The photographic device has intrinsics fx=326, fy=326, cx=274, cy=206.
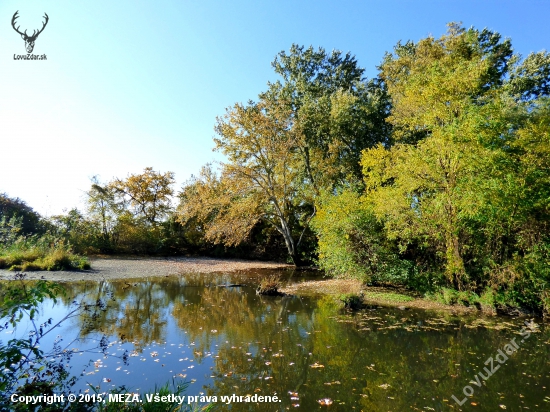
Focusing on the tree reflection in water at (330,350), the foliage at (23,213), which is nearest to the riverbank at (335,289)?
the tree reflection in water at (330,350)

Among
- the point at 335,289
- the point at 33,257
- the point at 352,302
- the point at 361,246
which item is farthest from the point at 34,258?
the point at 361,246

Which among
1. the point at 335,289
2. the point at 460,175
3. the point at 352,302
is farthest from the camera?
the point at 335,289

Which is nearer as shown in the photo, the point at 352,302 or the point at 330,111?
the point at 352,302

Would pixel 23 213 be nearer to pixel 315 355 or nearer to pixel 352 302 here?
pixel 352 302

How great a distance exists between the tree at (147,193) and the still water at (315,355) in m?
21.2

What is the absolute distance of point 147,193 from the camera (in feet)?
99.4

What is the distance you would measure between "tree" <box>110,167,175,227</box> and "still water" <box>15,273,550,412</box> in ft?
69.5

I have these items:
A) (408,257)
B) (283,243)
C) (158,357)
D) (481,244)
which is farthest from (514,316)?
(283,243)

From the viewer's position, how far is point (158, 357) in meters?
5.62

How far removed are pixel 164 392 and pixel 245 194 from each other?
18.9 m

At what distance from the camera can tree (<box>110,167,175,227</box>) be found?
29.4 m

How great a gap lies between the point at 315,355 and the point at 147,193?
27.7 m

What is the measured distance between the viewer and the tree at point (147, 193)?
96.4ft

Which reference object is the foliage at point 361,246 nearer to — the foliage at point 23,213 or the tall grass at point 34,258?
the tall grass at point 34,258
